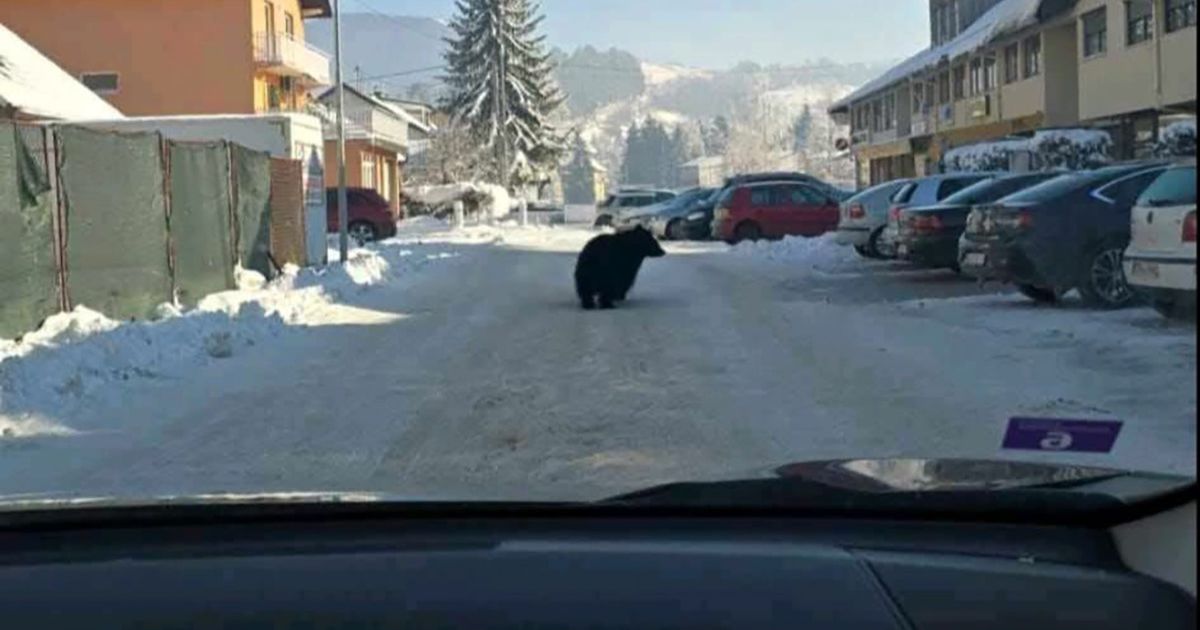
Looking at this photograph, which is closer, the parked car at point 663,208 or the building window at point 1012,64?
the parked car at point 663,208

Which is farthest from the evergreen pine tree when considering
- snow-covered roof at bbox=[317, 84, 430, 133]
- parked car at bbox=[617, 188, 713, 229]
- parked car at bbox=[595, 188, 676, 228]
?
parked car at bbox=[617, 188, 713, 229]

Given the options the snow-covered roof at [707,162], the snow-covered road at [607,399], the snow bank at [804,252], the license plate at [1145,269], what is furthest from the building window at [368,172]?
the snow-covered roof at [707,162]

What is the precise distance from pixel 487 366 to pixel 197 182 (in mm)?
7935

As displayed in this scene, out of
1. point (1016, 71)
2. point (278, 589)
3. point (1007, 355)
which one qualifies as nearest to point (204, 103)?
point (1016, 71)

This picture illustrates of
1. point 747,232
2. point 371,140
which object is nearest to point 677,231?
point 747,232

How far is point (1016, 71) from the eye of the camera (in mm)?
45281

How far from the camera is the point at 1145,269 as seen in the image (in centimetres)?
837

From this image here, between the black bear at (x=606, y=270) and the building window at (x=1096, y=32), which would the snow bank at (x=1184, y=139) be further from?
the building window at (x=1096, y=32)

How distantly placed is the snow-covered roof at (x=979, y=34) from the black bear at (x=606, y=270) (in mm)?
21849

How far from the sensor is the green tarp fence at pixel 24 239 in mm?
13047

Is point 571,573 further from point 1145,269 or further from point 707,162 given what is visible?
point 707,162

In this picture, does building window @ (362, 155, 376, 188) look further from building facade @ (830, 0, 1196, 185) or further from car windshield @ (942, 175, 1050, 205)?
car windshield @ (942, 175, 1050, 205)

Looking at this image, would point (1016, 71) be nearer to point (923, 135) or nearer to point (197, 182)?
point (923, 135)

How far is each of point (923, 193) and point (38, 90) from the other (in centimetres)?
1976
